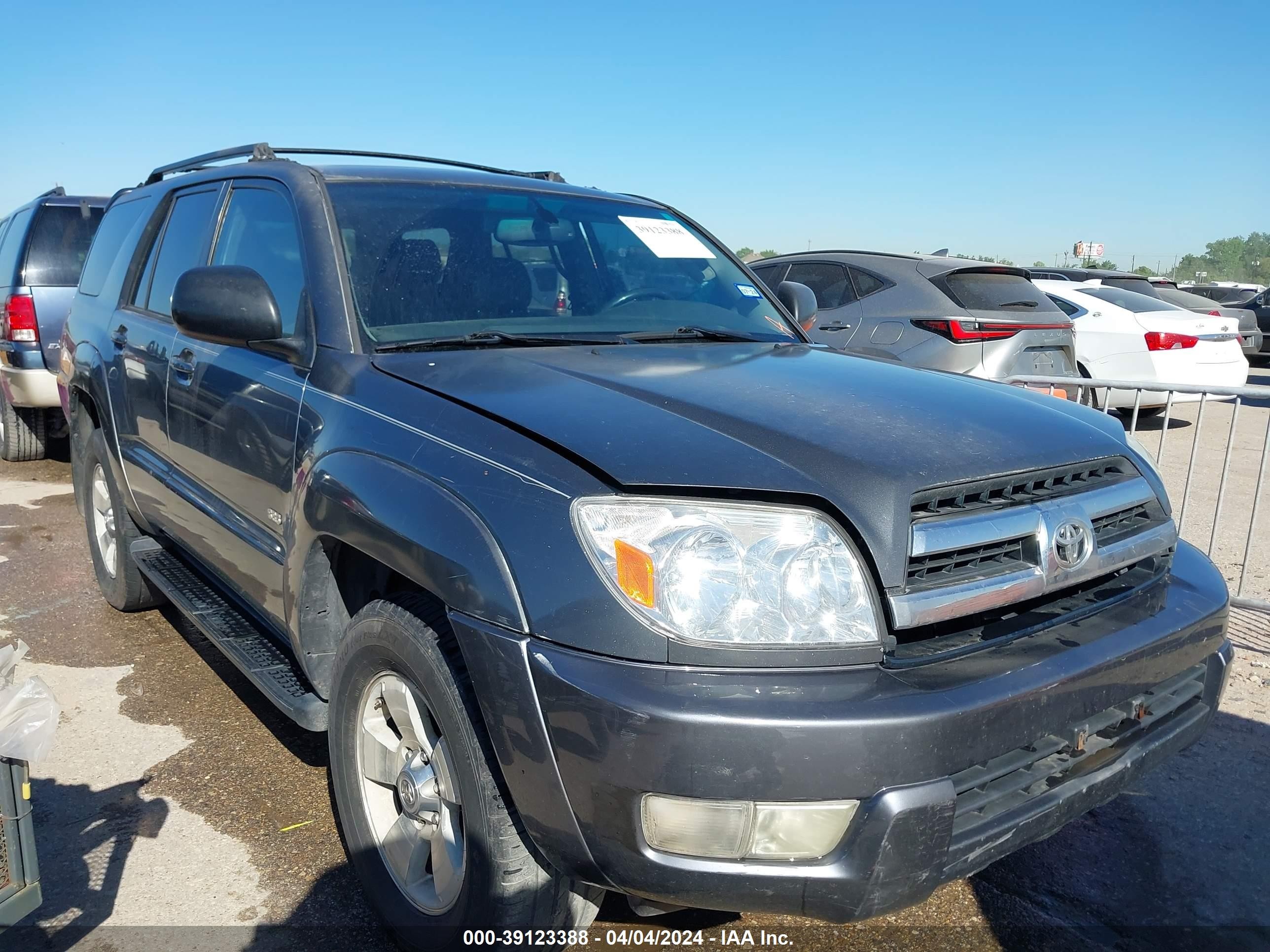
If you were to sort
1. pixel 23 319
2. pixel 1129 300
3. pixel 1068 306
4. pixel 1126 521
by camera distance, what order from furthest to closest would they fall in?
pixel 1129 300, pixel 1068 306, pixel 23 319, pixel 1126 521

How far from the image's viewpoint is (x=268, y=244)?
311 centimetres

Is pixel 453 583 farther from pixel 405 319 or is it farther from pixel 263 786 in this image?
pixel 263 786

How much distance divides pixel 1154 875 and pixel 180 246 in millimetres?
3876

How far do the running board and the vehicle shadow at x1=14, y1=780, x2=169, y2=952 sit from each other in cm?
51

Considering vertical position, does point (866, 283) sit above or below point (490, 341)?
below

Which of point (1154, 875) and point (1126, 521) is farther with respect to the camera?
point (1154, 875)

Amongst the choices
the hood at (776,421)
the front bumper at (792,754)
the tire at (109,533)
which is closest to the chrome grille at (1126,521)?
the hood at (776,421)

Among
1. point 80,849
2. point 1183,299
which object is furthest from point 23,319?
point 1183,299

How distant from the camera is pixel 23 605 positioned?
15.8 ft

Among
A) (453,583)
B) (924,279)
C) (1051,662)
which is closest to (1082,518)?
(1051,662)

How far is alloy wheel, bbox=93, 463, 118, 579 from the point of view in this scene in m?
4.50

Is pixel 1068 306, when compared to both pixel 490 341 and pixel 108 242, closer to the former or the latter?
pixel 108 242

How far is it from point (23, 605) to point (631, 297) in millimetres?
3561

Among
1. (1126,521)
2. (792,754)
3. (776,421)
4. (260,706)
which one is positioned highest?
(776,421)
